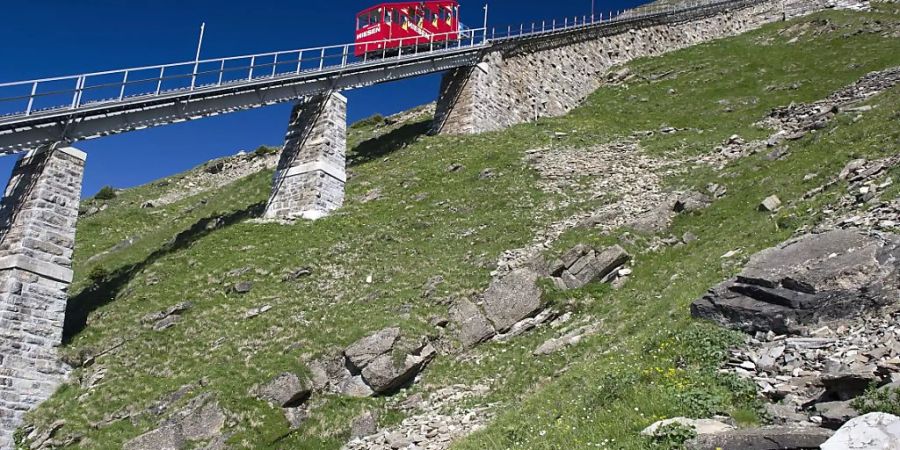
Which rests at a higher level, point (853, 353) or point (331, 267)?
point (853, 353)

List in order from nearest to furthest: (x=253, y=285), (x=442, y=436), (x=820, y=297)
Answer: (x=820, y=297)
(x=442, y=436)
(x=253, y=285)

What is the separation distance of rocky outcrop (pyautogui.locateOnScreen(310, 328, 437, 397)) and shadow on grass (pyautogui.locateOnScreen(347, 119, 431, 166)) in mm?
22222

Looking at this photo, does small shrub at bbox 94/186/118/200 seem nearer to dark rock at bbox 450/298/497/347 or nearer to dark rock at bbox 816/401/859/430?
dark rock at bbox 450/298/497/347

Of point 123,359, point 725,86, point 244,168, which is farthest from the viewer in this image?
point 244,168

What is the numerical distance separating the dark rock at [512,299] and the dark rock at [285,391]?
6.16 meters

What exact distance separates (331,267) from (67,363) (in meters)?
9.60

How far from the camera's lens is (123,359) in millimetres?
19625

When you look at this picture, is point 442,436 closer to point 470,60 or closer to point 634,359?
point 634,359

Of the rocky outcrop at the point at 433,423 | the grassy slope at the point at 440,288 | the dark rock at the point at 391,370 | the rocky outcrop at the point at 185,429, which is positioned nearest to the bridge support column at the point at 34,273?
the grassy slope at the point at 440,288

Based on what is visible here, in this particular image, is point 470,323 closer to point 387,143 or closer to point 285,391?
point 285,391

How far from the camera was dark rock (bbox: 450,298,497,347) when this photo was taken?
18.7 m

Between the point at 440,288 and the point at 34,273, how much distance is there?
14.1m

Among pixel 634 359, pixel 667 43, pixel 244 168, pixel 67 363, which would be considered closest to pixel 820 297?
pixel 634 359

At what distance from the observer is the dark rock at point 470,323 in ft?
61.3
